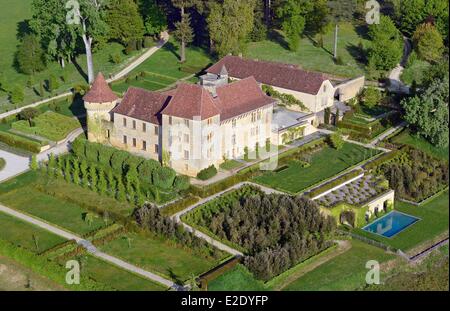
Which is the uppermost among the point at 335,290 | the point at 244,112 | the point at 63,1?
the point at 63,1

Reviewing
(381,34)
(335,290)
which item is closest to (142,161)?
(335,290)

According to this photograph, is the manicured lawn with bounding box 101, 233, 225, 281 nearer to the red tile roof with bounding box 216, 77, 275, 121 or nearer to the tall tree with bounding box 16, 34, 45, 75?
the red tile roof with bounding box 216, 77, 275, 121

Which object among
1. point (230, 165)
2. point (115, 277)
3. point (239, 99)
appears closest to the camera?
point (115, 277)

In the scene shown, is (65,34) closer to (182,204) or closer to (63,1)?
(63,1)

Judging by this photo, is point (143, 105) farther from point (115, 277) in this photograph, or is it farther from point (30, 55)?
point (30, 55)

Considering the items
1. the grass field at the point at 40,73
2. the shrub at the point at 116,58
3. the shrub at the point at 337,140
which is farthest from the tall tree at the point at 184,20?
the shrub at the point at 337,140

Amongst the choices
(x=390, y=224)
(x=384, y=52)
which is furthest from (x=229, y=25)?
(x=390, y=224)

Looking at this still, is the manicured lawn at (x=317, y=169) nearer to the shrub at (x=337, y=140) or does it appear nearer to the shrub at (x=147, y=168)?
the shrub at (x=337, y=140)

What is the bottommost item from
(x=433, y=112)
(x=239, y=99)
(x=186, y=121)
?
(x=433, y=112)
